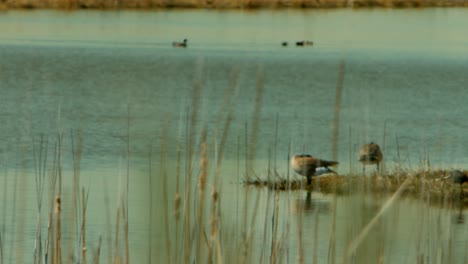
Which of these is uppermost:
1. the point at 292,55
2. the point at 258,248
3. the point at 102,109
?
the point at 292,55

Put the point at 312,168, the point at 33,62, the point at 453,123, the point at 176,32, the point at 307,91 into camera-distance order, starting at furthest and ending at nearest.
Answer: the point at 176,32 → the point at 33,62 → the point at 307,91 → the point at 453,123 → the point at 312,168

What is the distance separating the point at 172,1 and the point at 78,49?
52.3 ft

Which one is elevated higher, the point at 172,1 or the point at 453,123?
the point at 172,1

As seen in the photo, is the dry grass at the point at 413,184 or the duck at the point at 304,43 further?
the duck at the point at 304,43

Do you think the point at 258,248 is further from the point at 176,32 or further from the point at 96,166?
the point at 176,32

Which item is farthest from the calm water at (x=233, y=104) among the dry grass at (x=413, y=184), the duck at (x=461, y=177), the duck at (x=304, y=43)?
the duck at (x=304, y=43)

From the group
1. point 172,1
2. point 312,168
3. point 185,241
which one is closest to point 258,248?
point 312,168

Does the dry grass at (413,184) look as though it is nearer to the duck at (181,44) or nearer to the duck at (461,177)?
the duck at (461,177)

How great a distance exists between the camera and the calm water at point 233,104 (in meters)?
4.27

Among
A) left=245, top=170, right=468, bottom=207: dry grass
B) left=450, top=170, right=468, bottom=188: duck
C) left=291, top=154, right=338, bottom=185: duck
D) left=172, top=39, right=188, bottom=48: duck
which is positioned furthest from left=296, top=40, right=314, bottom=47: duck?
left=450, top=170, right=468, bottom=188: duck

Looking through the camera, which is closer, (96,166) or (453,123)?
(96,166)

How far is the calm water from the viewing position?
427 centimetres

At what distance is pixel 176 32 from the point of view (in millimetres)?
40906

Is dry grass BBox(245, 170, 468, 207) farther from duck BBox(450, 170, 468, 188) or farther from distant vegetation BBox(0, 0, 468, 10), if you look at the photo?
distant vegetation BBox(0, 0, 468, 10)
